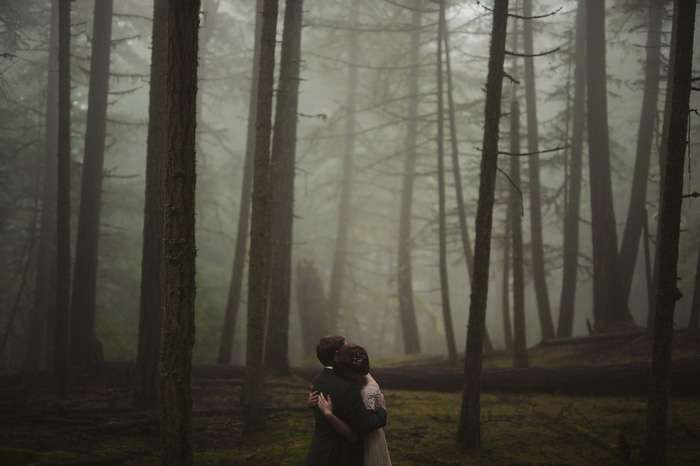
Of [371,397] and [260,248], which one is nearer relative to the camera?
[371,397]

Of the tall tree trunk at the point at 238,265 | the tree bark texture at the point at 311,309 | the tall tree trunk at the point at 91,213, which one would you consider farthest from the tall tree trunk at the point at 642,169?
the tall tree trunk at the point at 91,213

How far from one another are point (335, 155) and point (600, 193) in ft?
49.8

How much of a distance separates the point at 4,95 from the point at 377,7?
16114 millimetres

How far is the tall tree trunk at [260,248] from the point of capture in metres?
8.35

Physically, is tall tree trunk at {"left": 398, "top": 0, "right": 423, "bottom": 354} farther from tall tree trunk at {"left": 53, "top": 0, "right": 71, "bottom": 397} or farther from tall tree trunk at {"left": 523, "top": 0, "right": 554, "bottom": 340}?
tall tree trunk at {"left": 53, "top": 0, "right": 71, "bottom": 397}

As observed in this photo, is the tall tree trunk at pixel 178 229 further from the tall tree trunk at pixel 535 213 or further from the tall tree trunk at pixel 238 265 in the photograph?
the tall tree trunk at pixel 535 213

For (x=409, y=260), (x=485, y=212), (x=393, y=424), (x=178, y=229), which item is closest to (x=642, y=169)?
(x=409, y=260)

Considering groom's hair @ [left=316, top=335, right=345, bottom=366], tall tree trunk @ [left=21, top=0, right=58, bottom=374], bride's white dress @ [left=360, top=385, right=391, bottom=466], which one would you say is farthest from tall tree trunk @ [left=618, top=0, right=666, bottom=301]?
tall tree trunk @ [left=21, top=0, right=58, bottom=374]

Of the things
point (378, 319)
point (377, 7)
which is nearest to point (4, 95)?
point (377, 7)

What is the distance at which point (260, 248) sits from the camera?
8.55 m

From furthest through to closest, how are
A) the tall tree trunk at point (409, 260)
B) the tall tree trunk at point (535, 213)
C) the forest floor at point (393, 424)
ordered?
the tall tree trunk at point (409, 260) → the tall tree trunk at point (535, 213) → the forest floor at point (393, 424)

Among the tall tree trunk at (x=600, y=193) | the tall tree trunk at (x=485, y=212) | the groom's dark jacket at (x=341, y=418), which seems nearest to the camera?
the groom's dark jacket at (x=341, y=418)

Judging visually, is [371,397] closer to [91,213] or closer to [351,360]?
[351,360]

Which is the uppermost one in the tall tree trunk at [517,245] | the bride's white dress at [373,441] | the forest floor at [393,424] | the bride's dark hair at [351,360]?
the tall tree trunk at [517,245]
